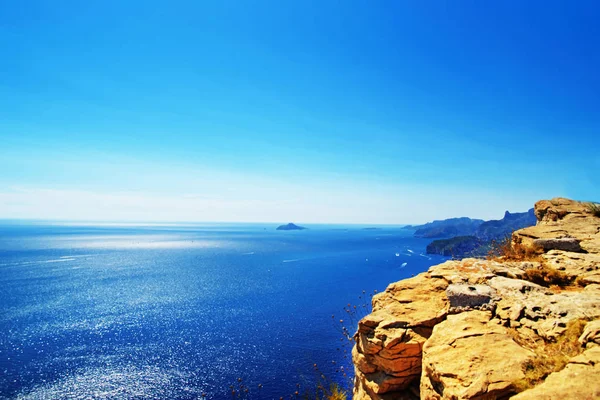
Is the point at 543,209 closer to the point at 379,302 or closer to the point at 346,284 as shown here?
the point at 379,302

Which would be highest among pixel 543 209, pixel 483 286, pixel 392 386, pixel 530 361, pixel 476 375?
pixel 543 209

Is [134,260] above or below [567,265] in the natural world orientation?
below

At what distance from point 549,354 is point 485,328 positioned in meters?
1.60

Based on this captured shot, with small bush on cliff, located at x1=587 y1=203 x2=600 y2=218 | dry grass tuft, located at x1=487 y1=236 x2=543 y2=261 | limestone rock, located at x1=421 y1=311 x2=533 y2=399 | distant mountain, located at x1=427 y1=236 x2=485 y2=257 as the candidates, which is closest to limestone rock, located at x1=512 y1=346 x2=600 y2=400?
limestone rock, located at x1=421 y1=311 x2=533 y2=399

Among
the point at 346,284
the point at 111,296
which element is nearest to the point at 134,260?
the point at 111,296

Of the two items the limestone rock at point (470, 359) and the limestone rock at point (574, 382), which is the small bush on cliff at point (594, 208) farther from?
the limestone rock at point (574, 382)

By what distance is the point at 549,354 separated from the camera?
21.6 ft

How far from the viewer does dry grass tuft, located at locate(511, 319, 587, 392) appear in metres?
5.86

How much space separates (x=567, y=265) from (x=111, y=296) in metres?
85.9

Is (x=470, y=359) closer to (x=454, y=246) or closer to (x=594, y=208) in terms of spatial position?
(x=594, y=208)

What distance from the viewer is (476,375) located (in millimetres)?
6500

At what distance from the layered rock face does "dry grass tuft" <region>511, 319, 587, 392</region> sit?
4 cm

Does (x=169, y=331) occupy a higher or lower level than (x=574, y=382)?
lower

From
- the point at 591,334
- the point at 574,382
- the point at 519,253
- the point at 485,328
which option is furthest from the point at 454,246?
the point at 574,382
